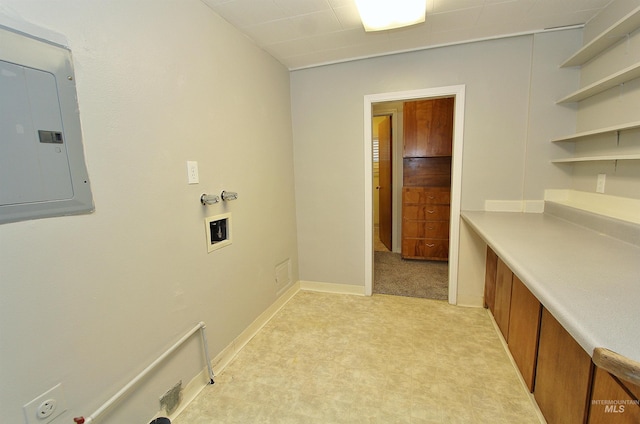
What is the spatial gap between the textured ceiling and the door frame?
0.38 m

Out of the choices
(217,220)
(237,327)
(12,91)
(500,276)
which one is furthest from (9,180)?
(500,276)

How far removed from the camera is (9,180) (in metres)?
0.90

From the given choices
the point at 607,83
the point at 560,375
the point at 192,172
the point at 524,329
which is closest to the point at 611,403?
the point at 560,375

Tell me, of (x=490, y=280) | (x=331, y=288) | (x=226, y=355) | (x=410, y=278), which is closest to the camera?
(x=226, y=355)

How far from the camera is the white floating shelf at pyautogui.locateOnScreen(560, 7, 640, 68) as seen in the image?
145 centimetres

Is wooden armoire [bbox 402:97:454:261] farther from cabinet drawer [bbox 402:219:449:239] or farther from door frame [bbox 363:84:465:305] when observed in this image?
door frame [bbox 363:84:465:305]

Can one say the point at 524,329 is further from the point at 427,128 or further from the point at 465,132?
the point at 427,128

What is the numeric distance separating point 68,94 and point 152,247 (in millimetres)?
721

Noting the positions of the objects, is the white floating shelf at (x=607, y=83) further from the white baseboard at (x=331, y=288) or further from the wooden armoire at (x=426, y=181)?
the white baseboard at (x=331, y=288)

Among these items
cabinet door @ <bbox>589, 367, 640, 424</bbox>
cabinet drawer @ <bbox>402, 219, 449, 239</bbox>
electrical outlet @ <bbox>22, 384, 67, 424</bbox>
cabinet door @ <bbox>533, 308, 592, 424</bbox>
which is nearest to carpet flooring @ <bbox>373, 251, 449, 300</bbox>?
cabinet drawer @ <bbox>402, 219, 449, 239</bbox>

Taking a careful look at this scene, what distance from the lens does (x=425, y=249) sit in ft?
12.9

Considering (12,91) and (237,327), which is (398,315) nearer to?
(237,327)

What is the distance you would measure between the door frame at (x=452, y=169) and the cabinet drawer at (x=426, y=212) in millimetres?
1217

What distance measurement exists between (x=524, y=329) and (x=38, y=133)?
2443 mm
